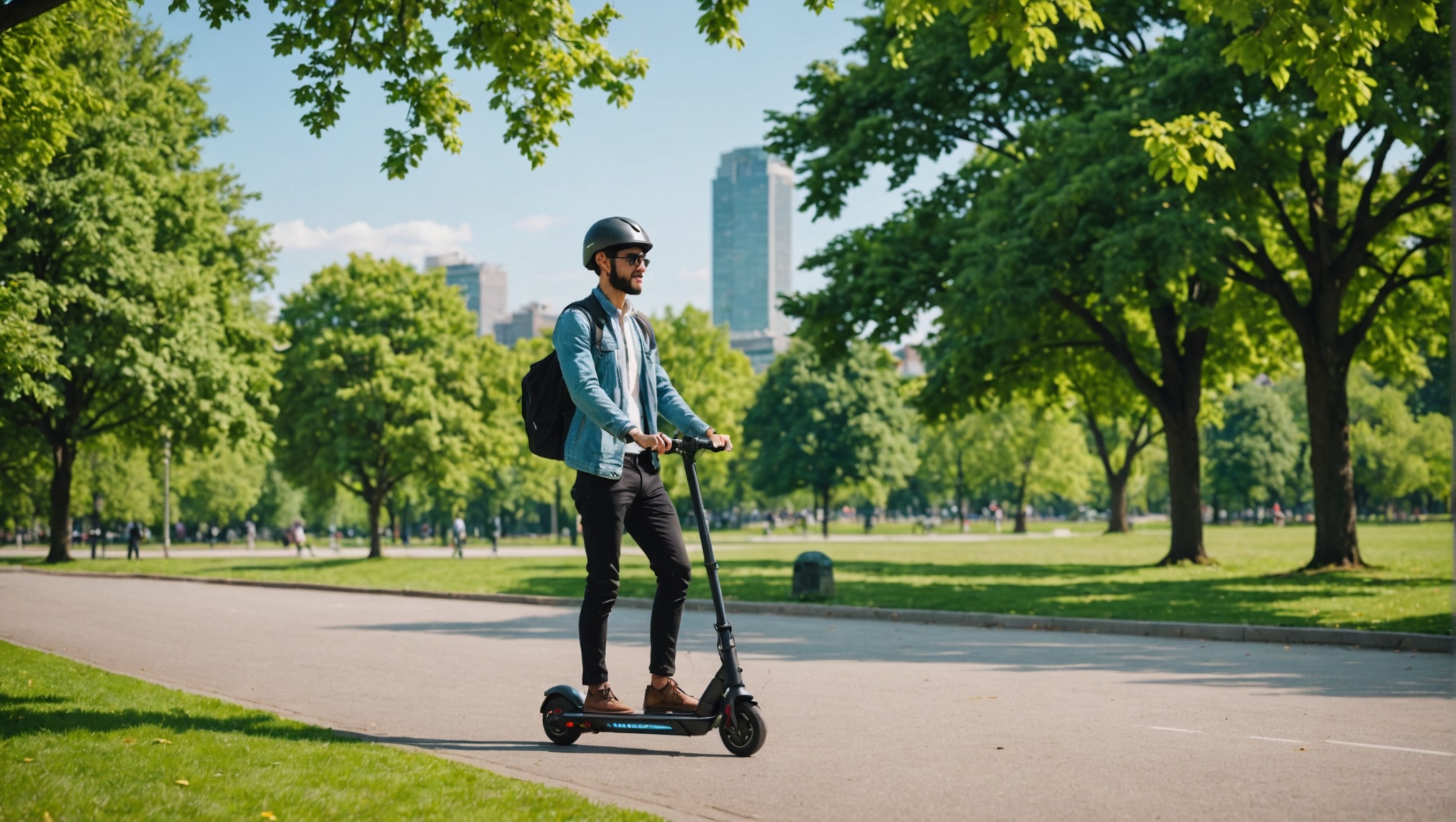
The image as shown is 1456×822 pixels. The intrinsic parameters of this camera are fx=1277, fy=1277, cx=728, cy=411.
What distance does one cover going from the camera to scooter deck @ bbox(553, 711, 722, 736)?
598cm

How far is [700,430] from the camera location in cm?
609

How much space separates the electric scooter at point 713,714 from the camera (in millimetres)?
5840

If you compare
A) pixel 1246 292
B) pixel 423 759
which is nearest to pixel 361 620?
pixel 423 759

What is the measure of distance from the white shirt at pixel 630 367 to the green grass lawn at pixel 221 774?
1.76m

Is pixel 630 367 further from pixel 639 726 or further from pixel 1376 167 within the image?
pixel 1376 167

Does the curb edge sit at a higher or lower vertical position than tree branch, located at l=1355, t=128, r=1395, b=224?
lower

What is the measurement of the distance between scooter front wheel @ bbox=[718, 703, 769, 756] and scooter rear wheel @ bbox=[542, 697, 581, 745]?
0.82 metres

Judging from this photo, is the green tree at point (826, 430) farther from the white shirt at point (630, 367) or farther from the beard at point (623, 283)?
the beard at point (623, 283)

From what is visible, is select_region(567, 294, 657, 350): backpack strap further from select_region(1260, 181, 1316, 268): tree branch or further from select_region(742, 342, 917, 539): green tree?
select_region(742, 342, 917, 539): green tree

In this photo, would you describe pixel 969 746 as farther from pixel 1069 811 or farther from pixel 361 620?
pixel 361 620

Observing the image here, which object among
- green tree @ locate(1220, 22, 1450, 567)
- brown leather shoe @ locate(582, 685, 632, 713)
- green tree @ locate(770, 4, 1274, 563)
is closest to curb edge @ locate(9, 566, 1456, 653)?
green tree @ locate(770, 4, 1274, 563)

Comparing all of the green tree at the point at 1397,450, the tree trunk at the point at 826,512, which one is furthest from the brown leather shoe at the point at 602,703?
the green tree at the point at 1397,450

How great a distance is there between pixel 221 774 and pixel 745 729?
2.30 meters

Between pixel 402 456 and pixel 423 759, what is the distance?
113 ft
